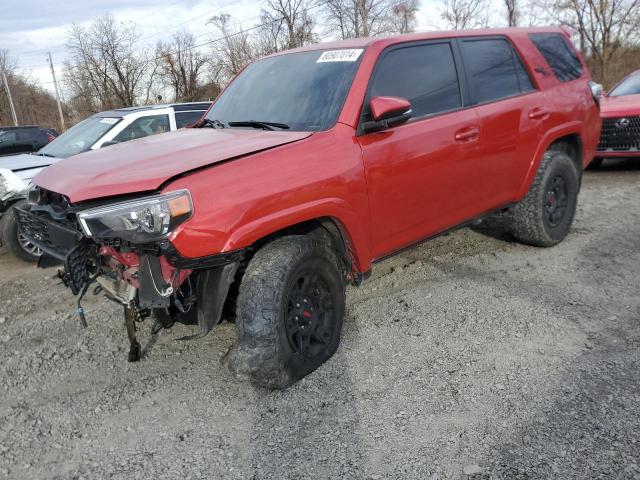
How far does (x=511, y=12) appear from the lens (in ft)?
104

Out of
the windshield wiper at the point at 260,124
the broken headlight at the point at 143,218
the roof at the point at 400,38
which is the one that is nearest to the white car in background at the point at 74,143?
the windshield wiper at the point at 260,124

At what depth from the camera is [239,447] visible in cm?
258

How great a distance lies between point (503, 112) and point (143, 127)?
4.70m

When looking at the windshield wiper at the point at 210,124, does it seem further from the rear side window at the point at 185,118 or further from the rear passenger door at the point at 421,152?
the rear side window at the point at 185,118

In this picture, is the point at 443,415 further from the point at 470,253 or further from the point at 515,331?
the point at 470,253

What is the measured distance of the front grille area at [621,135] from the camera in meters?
7.93

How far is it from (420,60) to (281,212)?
1.76 m

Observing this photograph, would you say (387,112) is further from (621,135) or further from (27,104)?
(27,104)

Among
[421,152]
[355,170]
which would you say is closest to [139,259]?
[355,170]

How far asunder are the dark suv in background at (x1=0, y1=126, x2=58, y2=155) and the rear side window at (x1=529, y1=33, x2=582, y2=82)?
1352 centimetres

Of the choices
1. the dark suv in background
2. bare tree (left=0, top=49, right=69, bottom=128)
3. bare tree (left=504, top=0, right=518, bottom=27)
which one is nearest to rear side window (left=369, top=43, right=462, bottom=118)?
the dark suv in background

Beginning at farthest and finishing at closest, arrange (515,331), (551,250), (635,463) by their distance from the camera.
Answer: (551,250) < (515,331) < (635,463)

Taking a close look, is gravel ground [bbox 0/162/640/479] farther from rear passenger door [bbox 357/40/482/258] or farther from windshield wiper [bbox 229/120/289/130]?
windshield wiper [bbox 229/120/289/130]

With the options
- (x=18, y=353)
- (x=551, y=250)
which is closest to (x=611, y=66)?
(x=551, y=250)
